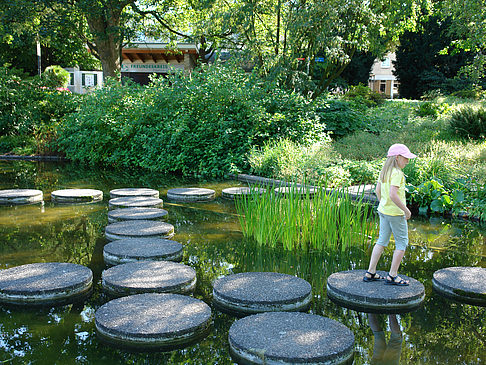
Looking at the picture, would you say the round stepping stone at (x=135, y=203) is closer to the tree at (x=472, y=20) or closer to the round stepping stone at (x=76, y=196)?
the round stepping stone at (x=76, y=196)

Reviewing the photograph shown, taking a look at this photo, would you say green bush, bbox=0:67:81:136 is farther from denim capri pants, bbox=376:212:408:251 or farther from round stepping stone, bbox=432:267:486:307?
round stepping stone, bbox=432:267:486:307

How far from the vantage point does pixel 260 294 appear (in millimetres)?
→ 4246

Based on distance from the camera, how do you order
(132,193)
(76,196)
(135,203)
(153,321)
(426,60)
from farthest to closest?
(426,60)
(132,193)
(76,196)
(135,203)
(153,321)

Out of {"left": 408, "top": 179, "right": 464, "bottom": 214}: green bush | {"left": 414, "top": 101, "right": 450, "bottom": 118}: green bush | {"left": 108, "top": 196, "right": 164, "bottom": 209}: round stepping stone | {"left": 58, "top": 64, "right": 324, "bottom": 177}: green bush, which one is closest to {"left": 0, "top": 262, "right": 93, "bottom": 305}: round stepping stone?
{"left": 108, "top": 196, "right": 164, "bottom": 209}: round stepping stone

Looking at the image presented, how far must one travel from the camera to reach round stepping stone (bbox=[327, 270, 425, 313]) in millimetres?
4191

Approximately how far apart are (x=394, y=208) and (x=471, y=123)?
1104cm

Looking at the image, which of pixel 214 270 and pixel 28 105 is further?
pixel 28 105

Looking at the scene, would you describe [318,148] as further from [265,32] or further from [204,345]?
[204,345]

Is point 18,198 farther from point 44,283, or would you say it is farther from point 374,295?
point 374,295

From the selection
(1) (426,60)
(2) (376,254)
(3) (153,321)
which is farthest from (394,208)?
(1) (426,60)

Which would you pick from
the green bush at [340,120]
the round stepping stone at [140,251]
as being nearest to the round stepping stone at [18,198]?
the round stepping stone at [140,251]

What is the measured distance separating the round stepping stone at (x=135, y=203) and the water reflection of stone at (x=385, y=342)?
15.9ft

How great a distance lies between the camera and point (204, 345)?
352 cm

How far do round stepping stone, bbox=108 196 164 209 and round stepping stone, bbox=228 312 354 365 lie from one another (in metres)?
4.66
